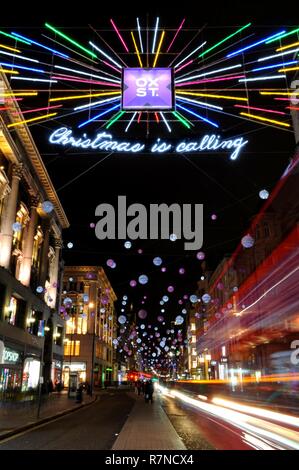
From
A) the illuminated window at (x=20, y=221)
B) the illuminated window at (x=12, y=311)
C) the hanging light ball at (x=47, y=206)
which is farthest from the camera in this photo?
the illuminated window at (x=20, y=221)

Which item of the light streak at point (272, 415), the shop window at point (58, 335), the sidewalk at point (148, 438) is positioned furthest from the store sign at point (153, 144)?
the shop window at point (58, 335)

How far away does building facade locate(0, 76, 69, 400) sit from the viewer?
30.6 m

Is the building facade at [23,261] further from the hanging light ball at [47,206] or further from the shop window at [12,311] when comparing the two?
the hanging light ball at [47,206]

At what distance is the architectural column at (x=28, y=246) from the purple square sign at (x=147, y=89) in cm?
3081

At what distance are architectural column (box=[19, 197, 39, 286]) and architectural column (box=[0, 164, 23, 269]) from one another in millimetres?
6402

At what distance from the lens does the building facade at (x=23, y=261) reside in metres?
30.6

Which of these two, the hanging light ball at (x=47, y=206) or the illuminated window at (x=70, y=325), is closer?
the hanging light ball at (x=47, y=206)

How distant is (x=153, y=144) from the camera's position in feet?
36.5

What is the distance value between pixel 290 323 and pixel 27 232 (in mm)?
28516

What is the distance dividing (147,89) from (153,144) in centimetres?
144

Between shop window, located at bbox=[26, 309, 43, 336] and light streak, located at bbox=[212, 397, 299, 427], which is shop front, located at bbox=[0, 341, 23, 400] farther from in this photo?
light streak, located at bbox=[212, 397, 299, 427]

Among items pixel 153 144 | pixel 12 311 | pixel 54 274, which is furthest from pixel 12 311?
pixel 153 144

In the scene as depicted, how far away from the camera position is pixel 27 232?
132ft
